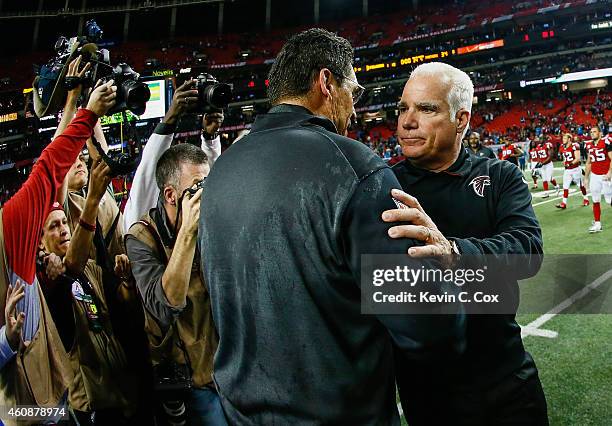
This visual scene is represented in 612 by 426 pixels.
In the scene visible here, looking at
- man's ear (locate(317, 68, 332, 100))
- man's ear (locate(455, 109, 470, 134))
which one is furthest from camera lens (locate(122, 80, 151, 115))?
man's ear (locate(455, 109, 470, 134))

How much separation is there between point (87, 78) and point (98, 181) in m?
0.58

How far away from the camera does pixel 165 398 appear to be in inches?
83.6

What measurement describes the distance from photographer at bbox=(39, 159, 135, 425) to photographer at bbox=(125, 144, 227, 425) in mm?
208

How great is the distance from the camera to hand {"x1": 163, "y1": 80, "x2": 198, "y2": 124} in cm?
249

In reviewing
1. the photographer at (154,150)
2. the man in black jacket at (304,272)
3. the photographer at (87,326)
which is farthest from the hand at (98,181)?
the man in black jacket at (304,272)

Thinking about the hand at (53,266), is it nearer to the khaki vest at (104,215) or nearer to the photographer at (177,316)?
the photographer at (177,316)

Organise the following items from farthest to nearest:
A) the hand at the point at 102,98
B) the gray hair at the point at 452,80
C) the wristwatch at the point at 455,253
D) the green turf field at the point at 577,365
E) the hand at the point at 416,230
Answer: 1. the green turf field at the point at 577,365
2. the hand at the point at 102,98
3. the gray hair at the point at 452,80
4. the wristwatch at the point at 455,253
5. the hand at the point at 416,230

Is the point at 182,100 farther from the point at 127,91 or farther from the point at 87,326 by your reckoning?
the point at 87,326

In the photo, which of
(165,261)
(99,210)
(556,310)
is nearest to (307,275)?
(165,261)

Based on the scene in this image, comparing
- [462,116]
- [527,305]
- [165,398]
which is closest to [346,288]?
[462,116]

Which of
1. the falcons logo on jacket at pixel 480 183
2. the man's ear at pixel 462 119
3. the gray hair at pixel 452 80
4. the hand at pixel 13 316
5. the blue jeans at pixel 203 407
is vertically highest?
the gray hair at pixel 452 80

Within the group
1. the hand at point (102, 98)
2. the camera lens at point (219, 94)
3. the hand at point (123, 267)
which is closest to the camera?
the hand at point (102, 98)

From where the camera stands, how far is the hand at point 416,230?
100 cm

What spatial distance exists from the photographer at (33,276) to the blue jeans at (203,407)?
55 cm
